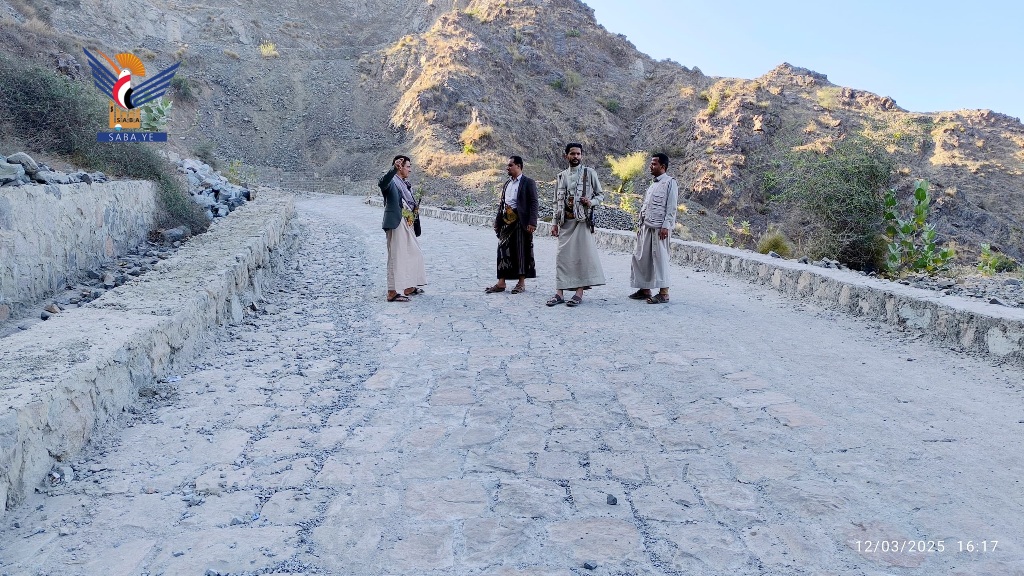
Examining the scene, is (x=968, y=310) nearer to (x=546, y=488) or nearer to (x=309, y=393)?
(x=546, y=488)

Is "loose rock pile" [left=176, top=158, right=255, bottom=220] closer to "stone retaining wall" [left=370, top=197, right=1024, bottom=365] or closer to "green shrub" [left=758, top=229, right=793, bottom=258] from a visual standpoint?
"stone retaining wall" [left=370, top=197, right=1024, bottom=365]

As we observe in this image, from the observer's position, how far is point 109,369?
9.80ft

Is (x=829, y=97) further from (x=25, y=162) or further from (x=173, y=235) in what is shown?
(x=25, y=162)

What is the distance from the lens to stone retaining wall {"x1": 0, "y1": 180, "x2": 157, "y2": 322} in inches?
182

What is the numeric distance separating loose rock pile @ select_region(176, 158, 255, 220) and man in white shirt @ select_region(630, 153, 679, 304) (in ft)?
23.4

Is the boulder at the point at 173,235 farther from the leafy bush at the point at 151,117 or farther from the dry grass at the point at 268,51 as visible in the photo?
the dry grass at the point at 268,51

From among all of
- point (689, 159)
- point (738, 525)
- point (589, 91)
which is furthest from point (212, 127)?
point (738, 525)

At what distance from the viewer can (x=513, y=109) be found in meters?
35.8

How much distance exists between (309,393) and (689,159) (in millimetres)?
33674

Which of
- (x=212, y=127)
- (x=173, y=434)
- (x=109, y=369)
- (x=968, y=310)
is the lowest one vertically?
(x=173, y=434)

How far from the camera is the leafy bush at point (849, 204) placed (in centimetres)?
990

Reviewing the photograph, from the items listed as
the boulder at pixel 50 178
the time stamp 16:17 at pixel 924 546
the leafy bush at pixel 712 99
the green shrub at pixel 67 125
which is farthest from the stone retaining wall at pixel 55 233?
the leafy bush at pixel 712 99

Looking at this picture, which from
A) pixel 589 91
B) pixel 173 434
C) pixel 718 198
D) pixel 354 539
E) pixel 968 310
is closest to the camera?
pixel 354 539

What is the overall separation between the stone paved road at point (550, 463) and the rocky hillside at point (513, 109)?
66.1 ft
